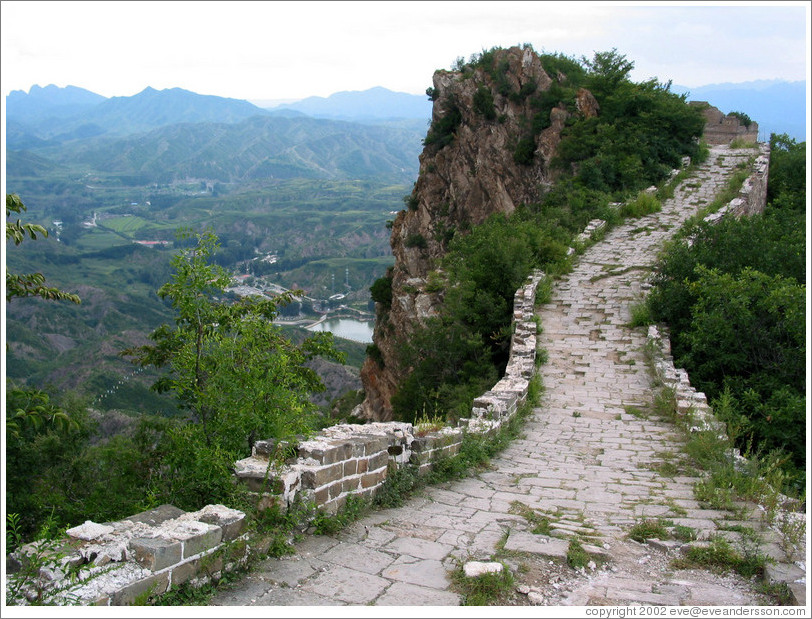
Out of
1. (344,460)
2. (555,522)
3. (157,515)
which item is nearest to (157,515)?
(157,515)

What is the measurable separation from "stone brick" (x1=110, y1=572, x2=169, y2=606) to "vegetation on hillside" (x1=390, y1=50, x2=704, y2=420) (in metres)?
6.45

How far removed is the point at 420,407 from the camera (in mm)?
13109

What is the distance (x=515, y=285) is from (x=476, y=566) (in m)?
9.22

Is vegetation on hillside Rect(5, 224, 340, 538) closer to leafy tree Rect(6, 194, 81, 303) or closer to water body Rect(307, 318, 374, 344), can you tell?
leafy tree Rect(6, 194, 81, 303)

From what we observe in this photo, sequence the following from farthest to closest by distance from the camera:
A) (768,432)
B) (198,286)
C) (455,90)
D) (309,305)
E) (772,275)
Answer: (309,305), (455,90), (772,275), (768,432), (198,286)

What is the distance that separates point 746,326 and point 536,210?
42.3 feet

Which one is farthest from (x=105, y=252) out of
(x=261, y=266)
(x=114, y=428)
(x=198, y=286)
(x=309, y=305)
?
(x=198, y=286)

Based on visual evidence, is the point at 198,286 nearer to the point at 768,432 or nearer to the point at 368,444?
the point at 368,444

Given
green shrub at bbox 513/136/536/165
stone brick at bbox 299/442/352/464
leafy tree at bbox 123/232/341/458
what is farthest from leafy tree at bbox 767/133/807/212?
stone brick at bbox 299/442/352/464

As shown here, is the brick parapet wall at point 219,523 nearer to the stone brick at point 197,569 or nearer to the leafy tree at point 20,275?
the stone brick at point 197,569

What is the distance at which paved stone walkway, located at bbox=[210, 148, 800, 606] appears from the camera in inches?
157

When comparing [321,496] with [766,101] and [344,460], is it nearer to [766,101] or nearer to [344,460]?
[344,460]

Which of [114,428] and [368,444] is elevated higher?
[368,444]

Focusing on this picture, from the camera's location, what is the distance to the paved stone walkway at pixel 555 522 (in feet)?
13.1
